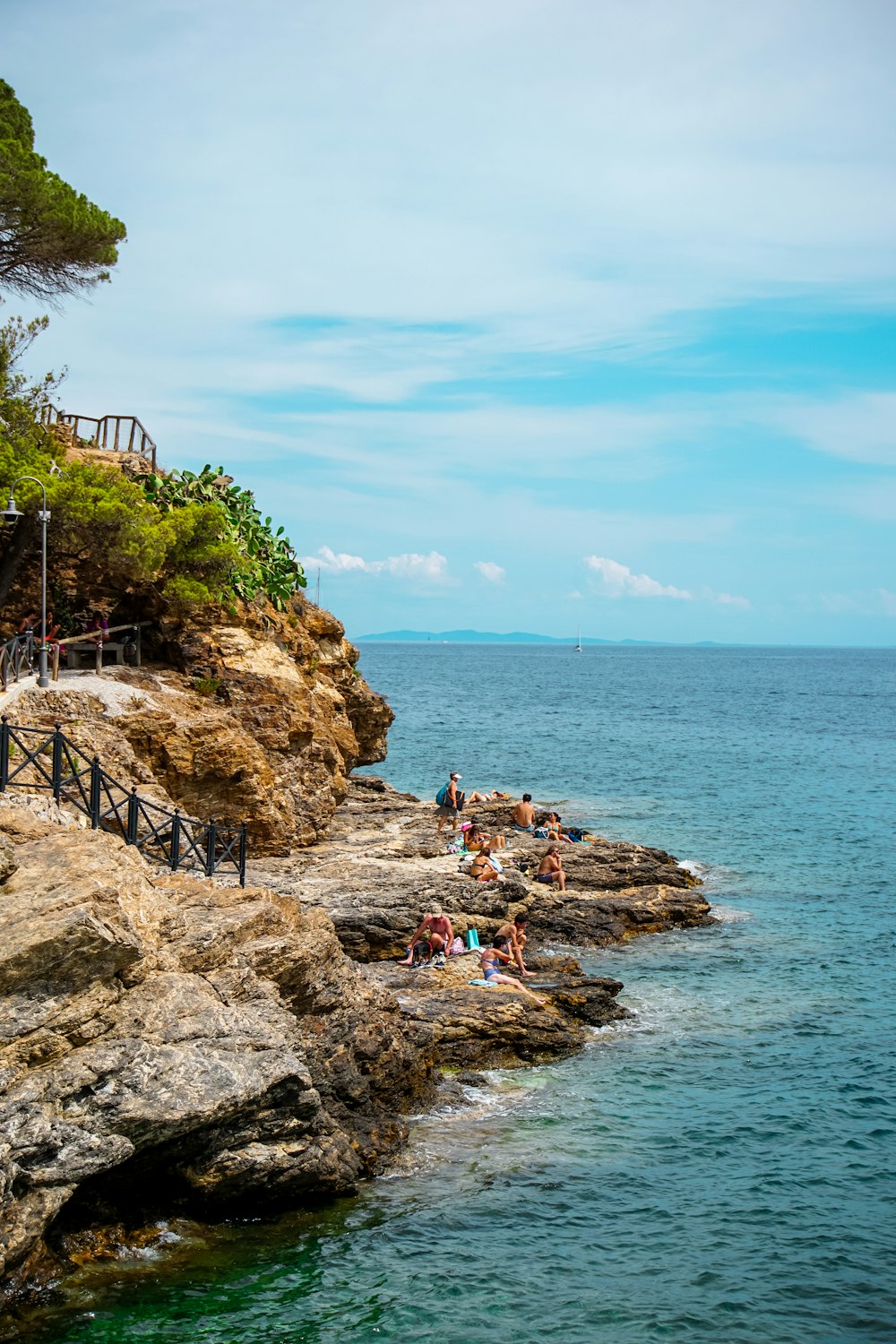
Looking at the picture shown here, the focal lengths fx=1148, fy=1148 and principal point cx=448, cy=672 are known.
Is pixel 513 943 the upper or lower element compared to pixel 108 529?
lower

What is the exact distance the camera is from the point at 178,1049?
47.2 ft

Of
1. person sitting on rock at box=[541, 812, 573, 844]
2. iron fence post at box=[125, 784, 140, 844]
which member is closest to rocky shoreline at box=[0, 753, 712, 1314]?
iron fence post at box=[125, 784, 140, 844]

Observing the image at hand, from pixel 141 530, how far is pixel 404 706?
3457 inches

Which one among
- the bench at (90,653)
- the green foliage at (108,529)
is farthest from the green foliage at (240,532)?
the bench at (90,653)

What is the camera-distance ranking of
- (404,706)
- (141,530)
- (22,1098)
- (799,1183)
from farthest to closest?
(404,706) → (141,530) → (799,1183) → (22,1098)

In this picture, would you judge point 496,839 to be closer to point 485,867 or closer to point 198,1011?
point 485,867

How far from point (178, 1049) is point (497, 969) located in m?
9.97

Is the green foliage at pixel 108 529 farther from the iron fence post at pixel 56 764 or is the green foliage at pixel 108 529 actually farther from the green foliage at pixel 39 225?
the iron fence post at pixel 56 764

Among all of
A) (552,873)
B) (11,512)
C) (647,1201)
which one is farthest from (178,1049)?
(552,873)

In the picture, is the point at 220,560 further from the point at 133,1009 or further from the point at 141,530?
the point at 133,1009

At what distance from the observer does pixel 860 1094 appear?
64.4 feet

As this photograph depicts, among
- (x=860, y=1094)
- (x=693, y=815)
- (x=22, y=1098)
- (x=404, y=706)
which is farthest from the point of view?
(x=404, y=706)

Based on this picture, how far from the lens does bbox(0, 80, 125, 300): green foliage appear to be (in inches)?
1085

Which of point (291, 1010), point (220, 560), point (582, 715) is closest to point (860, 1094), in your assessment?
point (291, 1010)
